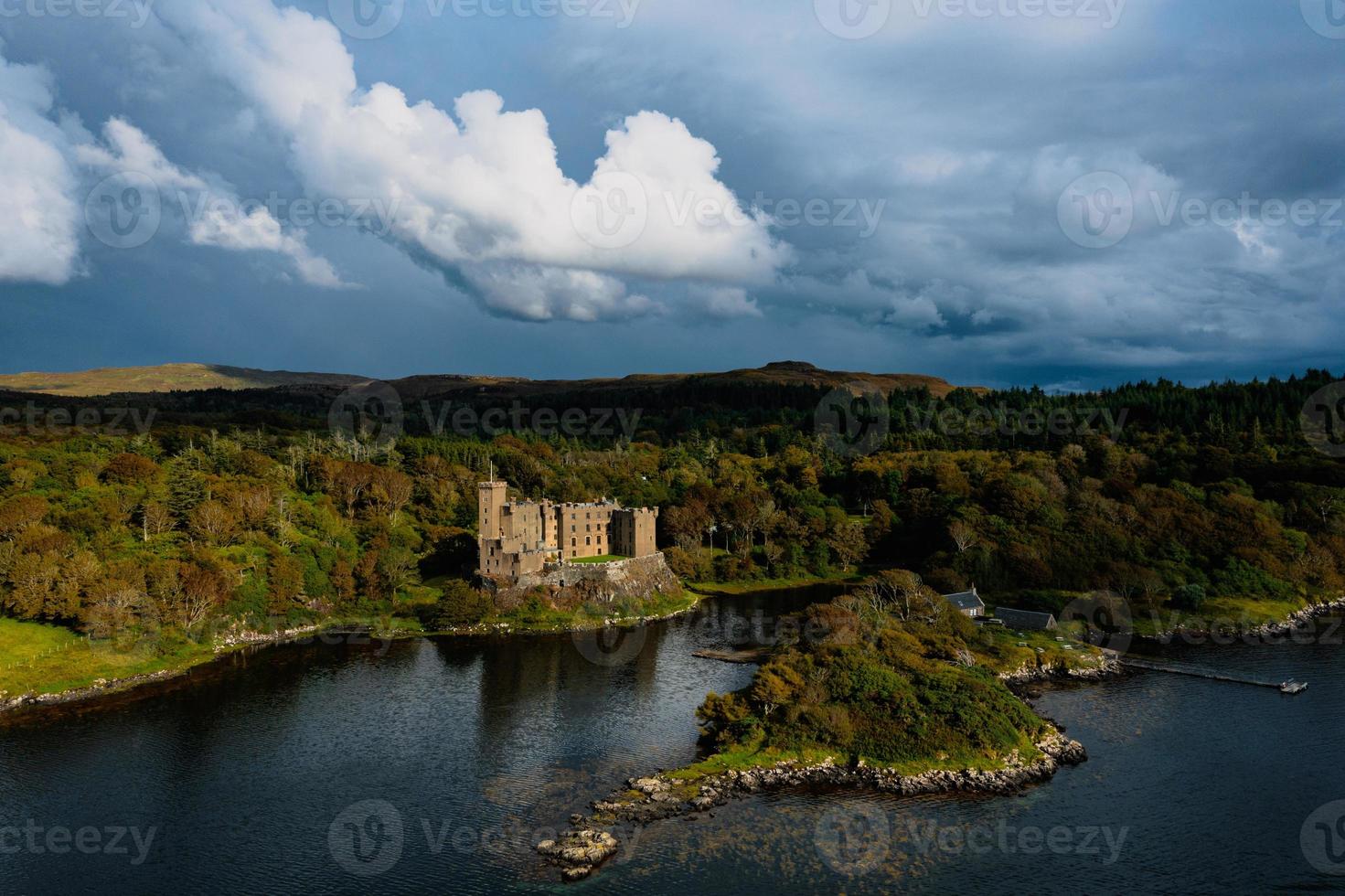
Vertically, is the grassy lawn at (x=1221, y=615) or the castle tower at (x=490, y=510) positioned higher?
the castle tower at (x=490, y=510)

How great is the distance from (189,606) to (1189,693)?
253ft

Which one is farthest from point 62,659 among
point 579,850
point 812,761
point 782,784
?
point 812,761

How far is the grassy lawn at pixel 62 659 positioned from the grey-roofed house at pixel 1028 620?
67.5 meters

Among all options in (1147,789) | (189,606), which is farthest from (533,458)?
(1147,789)

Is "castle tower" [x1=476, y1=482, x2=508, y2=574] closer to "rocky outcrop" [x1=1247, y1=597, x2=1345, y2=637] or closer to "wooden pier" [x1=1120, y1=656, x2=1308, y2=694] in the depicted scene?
"wooden pier" [x1=1120, y1=656, x2=1308, y2=694]

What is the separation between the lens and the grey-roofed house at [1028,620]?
68938 mm

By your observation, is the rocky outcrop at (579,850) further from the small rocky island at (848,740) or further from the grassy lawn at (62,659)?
the grassy lawn at (62,659)

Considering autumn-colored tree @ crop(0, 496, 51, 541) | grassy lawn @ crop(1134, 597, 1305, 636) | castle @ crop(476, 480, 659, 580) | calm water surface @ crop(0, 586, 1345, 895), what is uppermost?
autumn-colored tree @ crop(0, 496, 51, 541)

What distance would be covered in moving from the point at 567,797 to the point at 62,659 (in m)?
43.8

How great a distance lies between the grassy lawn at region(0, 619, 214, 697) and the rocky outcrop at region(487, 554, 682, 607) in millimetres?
25904

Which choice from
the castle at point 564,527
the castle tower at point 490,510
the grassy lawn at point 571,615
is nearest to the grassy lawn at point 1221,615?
the grassy lawn at point 571,615

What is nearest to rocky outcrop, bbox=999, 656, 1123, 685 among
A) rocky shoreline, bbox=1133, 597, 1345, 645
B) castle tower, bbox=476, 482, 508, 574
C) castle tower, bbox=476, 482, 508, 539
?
rocky shoreline, bbox=1133, 597, 1345, 645

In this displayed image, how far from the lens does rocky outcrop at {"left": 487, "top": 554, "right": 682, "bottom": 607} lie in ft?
257

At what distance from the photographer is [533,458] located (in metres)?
122
